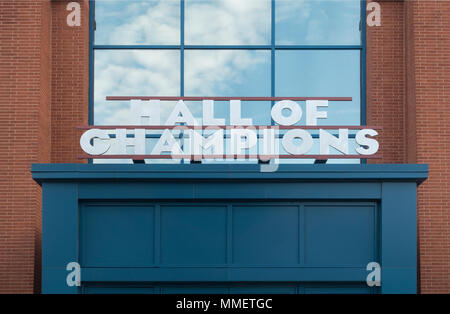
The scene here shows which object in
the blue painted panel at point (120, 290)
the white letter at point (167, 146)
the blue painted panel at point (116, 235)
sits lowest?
the blue painted panel at point (120, 290)

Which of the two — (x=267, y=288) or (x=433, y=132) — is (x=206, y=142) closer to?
(x=267, y=288)

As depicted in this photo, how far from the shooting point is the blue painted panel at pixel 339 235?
1223cm

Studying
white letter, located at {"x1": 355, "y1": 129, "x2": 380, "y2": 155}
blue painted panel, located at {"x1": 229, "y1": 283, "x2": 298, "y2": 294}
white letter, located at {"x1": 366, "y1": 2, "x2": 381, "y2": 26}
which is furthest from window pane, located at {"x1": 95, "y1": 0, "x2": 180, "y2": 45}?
blue painted panel, located at {"x1": 229, "y1": 283, "x2": 298, "y2": 294}

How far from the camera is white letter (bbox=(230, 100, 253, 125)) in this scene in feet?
42.1

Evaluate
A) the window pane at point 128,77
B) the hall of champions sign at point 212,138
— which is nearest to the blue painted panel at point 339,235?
the hall of champions sign at point 212,138

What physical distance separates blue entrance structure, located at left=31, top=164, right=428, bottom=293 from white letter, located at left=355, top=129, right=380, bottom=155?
65 cm

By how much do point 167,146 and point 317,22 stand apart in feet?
18.7

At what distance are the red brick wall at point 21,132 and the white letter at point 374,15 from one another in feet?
25.1

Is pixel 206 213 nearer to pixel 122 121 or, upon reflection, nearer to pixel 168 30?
pixel 122 121

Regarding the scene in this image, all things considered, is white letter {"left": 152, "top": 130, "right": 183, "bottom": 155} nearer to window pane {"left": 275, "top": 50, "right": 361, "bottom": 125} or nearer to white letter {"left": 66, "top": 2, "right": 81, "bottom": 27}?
window pane {"left": 275, "top": 50, "right": 361, "bottom": 125}

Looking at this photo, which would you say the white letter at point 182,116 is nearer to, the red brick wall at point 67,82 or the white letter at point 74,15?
the red brick wall at point 67,82

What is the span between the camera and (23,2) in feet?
48.4
